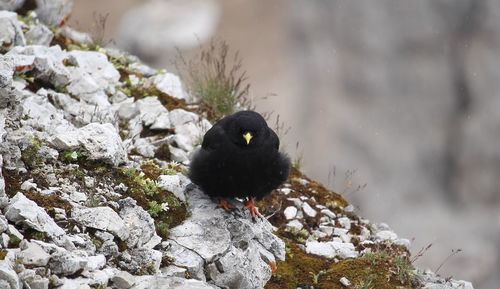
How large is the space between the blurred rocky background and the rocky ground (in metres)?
12.2

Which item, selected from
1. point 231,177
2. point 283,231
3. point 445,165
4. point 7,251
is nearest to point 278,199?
point 283,231

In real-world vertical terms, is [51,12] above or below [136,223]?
above

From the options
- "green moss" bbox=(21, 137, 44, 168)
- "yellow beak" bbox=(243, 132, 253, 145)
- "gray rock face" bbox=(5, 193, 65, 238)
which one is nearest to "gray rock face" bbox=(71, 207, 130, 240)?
"gray rock face" bbox=(5, 193, 65, 238)

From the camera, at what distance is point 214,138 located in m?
5.51

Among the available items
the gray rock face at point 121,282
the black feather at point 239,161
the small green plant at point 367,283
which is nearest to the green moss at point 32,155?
the black feather at point 239,161

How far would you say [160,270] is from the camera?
15.8 ft

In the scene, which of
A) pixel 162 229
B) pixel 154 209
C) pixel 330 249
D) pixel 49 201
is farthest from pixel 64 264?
pixel 330 249

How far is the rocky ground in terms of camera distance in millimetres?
4484

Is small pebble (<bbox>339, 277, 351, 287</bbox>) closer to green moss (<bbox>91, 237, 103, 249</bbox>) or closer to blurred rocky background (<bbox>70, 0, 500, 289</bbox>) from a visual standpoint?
green moss (<bbox>91, 237, 103, 249</bbox>)

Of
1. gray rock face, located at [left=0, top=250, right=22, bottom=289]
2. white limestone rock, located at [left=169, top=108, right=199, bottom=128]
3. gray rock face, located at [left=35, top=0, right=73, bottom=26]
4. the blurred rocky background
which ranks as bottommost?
gray rock face, located at [left=0, top=250, right=22, bottom=289]

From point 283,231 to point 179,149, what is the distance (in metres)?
1.26

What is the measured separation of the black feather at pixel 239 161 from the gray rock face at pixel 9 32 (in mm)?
2623

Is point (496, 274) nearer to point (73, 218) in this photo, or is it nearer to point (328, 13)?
point (328, 13)

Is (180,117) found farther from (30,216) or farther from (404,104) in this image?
(404,104)
